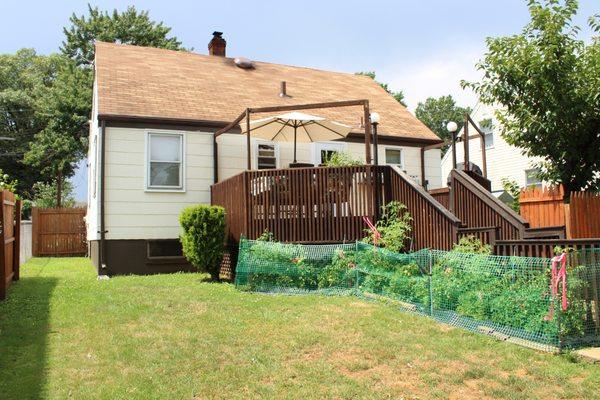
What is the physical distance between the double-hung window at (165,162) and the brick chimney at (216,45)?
22.1ft

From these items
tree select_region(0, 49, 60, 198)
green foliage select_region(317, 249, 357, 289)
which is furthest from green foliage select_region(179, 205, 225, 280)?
tree select_region(0, 49, 60, 198)

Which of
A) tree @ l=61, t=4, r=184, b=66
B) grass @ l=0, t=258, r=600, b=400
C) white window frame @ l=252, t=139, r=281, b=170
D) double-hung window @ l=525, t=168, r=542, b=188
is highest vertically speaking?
tree @ l=61, t=4, r=184, b=66

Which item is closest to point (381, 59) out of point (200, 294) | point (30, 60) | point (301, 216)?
point (301, 216)

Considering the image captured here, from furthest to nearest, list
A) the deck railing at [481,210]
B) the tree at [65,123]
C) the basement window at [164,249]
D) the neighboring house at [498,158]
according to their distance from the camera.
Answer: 1. the tree at [65,123]
2. the neighboring house at [498,158]
3. the basement window at [164,249]
4. the deck railing at [481,210]

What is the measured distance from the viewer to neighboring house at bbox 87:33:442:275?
12.0 m

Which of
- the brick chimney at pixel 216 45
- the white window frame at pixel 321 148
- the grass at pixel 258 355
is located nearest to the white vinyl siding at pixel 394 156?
the white window frame at pixel 321 148

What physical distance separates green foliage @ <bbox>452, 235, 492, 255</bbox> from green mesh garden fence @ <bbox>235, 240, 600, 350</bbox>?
0.46 meters

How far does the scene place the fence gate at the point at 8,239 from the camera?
8141mm

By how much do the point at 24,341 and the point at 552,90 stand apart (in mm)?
8370

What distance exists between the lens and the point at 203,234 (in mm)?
9930

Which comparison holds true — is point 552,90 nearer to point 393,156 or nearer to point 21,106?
point 393,156

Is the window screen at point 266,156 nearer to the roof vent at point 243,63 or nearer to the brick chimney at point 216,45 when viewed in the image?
the roof vent at point 243,63

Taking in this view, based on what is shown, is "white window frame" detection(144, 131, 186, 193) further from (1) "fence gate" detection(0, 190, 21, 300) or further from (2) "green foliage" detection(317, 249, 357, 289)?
(2) "green foliage" detection(317, 249, 357, 289)

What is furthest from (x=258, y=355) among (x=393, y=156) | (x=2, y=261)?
(x=393, y=156)
